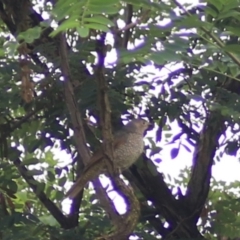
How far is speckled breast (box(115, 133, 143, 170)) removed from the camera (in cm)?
405

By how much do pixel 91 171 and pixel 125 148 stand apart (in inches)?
28.5

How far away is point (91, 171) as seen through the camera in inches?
146

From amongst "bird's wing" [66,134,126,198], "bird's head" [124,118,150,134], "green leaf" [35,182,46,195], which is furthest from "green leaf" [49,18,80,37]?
"green leaf" [35,182,46,195]

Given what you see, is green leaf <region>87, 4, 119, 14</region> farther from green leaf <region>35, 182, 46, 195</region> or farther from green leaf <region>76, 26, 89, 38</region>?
green leaf <region>35, 182, 46, 195</region>

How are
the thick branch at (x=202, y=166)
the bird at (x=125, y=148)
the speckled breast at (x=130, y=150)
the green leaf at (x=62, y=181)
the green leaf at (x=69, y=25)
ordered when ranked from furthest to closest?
the green leaf at (x=62, y=181) → the thick branch at (x=202, y=166) → the speckled breast at (x=130, y=150) → the bird at (x=125, y=148) → the green leaf at (x=69, y=25)

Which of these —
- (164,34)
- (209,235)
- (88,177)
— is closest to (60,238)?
(88,177)

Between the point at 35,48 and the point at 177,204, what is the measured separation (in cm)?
146

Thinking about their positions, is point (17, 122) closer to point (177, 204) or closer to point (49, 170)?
point (49, 170)

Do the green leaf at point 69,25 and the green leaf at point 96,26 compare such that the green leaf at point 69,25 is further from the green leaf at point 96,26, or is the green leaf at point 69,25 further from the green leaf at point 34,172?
the green leaf at point 34,172

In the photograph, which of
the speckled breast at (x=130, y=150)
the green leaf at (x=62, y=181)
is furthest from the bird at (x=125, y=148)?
the green leaf at (x=62, y=181)

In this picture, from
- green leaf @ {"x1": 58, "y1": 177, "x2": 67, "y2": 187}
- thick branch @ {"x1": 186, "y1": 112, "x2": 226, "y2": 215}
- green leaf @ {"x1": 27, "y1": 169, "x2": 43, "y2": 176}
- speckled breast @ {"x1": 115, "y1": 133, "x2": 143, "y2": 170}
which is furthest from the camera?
green leaf @ {"x1": 58, "y1": 177, "x2": 67, "y2": 187}

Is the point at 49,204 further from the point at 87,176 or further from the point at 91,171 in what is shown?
the point at 91,171

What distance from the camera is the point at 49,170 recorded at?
468 cm

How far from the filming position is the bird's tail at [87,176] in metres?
3.55
